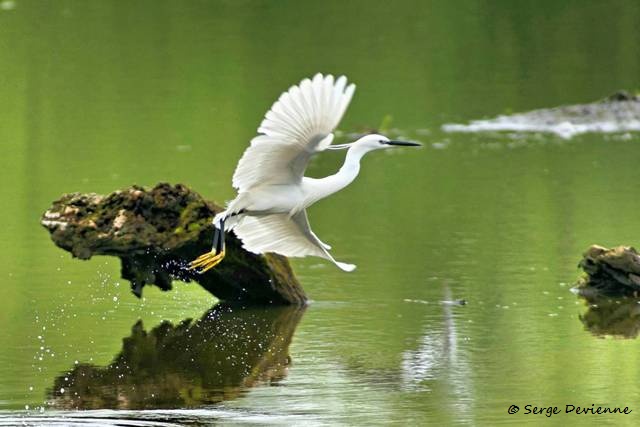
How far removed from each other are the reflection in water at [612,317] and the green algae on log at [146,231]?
80.2 inches

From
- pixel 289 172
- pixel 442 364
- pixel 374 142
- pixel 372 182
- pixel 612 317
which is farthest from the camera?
pixel 372 182

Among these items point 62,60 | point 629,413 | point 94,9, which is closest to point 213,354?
point 629,413

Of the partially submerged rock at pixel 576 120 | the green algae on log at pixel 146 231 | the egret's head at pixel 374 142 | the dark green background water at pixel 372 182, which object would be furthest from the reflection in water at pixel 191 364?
the partially submerged rock at pixel 576 120

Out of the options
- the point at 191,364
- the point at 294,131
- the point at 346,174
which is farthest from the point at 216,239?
the point at 294,131

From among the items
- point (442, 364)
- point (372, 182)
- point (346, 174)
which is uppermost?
point (346, 174)

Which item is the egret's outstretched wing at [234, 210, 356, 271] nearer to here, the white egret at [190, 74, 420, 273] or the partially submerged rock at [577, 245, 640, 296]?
the white egret at [190, 74, 420, 273]

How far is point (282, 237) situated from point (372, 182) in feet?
21.3

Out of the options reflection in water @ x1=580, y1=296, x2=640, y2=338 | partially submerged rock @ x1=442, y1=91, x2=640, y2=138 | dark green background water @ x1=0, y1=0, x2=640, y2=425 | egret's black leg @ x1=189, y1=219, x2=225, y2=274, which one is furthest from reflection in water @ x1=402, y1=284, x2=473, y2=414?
partially submerged rock @ x1=442, y1=91, x2=640, y2=138

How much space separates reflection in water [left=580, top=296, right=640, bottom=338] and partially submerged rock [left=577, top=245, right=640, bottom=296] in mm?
97

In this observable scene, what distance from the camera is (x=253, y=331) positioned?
10.4 m

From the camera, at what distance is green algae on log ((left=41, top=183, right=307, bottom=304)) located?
33.7 feet

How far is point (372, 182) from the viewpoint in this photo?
1617 cm

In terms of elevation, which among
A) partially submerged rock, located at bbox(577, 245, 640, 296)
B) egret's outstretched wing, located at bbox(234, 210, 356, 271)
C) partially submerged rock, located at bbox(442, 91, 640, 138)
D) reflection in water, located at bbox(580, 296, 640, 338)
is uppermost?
partially submerged rock, located at bbox(442, 91, 640, 138)

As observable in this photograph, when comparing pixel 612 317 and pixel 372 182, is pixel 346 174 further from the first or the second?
pixel 372 182
